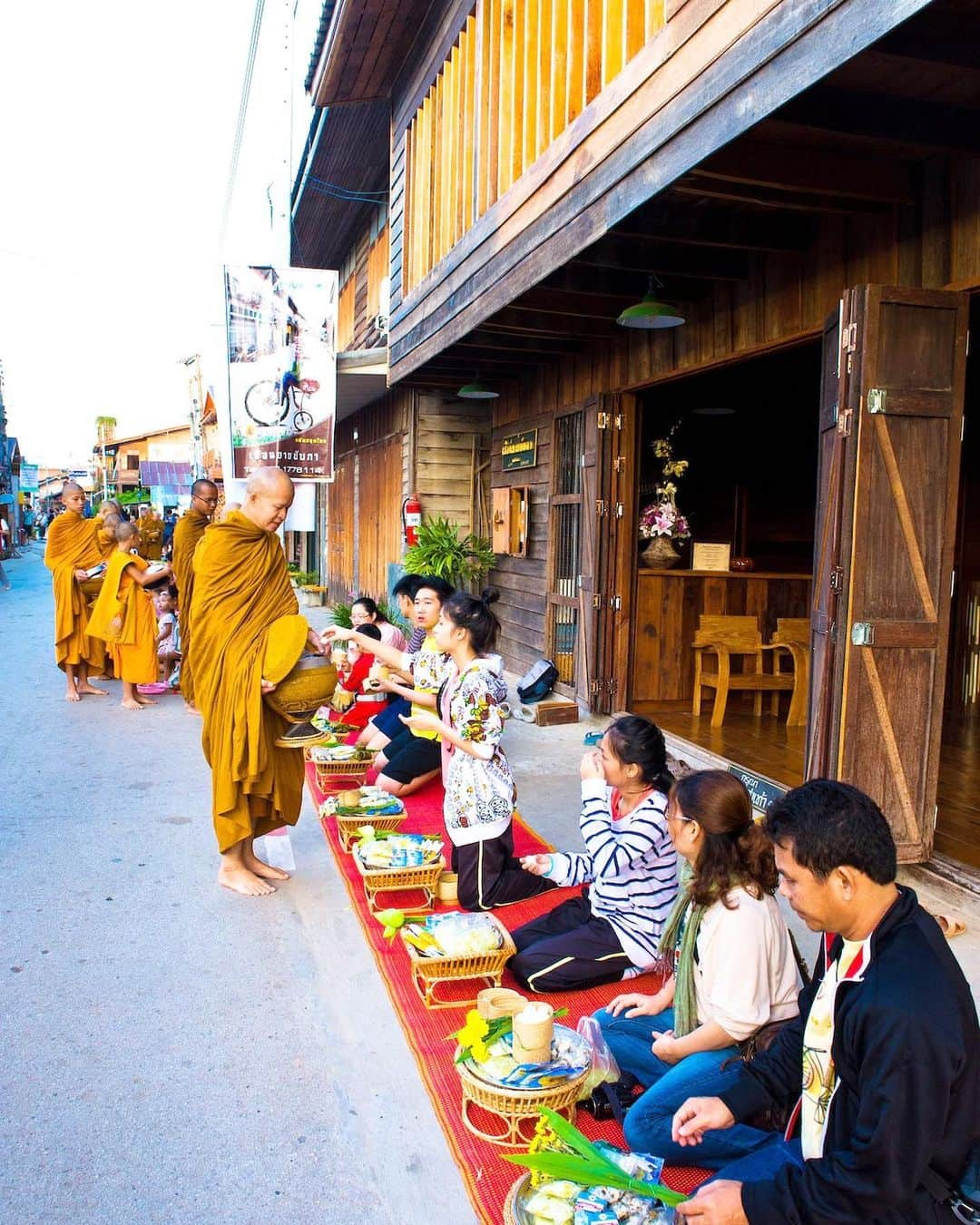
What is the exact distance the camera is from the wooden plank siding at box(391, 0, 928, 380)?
293cm

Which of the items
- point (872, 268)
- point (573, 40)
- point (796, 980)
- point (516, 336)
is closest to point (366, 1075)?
point (796, 980)

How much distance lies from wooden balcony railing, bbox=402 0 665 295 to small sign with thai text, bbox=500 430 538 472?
177 centimetres

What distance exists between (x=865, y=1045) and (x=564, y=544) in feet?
22.4

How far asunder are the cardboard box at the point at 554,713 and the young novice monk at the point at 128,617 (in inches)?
152

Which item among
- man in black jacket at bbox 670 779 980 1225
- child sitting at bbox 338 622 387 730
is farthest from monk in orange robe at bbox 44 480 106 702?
man in black jacket at bbox 670 779 980 1225

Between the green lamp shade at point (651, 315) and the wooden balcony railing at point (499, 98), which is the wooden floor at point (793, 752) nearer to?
the green lamp shade at point (651, 315)

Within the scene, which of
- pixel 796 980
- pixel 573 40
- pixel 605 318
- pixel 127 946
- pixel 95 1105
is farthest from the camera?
pixel 605 318

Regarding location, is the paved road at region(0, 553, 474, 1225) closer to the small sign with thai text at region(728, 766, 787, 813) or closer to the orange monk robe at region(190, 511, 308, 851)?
the orange monk robe at region(190, 511, 308, 851)

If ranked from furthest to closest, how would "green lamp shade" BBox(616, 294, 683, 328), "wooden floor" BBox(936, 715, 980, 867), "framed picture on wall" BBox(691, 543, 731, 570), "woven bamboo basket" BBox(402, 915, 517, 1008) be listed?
"framed picture on wall" BBox(691, 543, 731, 570) < "green lamp shade" BBox(616, 294, 683, 328) < "wooden floor" BBox(936, 715, 980, 867) < "woven bamboo basket" BBox(402, 915, 517, 1008)

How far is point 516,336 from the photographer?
7492mm

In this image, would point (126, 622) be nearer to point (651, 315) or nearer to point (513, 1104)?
point (651, 315)

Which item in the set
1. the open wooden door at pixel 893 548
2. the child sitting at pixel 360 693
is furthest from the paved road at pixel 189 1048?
the open wooden door at pixel 893 548

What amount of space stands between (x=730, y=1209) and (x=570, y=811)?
12.9ft

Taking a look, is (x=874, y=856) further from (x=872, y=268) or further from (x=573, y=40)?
(x=573, y=40)
